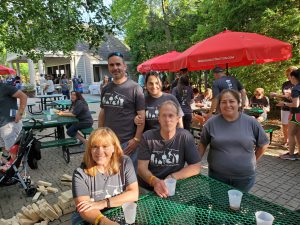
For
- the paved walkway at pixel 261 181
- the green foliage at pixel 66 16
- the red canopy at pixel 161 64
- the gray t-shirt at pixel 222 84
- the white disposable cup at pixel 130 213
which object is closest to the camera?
the white disposable cup at pixel 130 213

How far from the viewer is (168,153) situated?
2.33m

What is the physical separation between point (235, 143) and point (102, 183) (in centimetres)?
121

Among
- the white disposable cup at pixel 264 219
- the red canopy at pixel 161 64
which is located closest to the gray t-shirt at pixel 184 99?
the red canopy at pixel 161 64

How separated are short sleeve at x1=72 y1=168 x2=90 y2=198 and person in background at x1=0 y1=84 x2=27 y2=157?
3.07 metres

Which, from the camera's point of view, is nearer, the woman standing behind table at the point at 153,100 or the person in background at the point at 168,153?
the person in background at the point at 168,153

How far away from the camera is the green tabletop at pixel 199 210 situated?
1672 mm

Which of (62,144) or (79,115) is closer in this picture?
(62,144)

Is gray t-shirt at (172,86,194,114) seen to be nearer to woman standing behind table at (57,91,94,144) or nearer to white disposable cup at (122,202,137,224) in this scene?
woman standing behind table at (57,91,94,144)

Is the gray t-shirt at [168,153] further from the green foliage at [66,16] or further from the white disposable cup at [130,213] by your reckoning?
the green foliage at [66,16]

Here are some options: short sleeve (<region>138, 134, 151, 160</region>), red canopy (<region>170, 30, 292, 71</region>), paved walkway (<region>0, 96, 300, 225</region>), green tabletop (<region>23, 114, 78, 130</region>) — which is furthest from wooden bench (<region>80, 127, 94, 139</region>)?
short sleeve (<region>138, 134, 151, 160</region>)

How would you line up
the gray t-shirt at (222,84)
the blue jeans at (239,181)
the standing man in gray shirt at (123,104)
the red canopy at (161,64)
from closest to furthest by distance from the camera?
the blue jeans at (239,181) → the standing man in gray shirt at (123,104) → the gray t-shirt at (222,84) → the red canopy at (161,64)

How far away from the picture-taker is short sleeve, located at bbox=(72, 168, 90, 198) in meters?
1.91

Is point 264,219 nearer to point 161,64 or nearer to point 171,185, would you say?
point 171,185

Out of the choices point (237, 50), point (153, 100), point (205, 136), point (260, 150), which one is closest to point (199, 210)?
point (205, 136)
